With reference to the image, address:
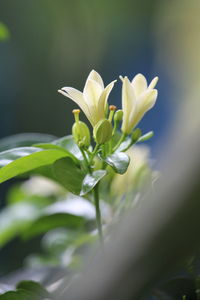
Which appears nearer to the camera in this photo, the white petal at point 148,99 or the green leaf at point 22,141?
the white petal at point 148,99

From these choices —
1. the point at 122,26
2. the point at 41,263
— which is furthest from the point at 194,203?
the point at 122,26

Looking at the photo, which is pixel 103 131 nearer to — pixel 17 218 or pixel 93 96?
pixel 93 96

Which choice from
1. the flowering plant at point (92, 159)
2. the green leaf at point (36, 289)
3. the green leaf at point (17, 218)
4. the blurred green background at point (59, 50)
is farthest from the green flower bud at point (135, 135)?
the blurred green background at point (59, 50)

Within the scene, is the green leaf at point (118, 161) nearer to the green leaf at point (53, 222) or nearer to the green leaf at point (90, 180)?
the green leaf at point (90, 180)

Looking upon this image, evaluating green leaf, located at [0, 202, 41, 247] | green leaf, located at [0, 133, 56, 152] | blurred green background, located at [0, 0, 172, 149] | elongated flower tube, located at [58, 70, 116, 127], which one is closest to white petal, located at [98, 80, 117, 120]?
elongated flower tube, located at [58, 70, 116, 127]

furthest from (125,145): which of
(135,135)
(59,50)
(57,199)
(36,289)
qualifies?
(59,50)

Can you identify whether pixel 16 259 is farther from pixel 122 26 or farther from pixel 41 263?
pixel 122 26
